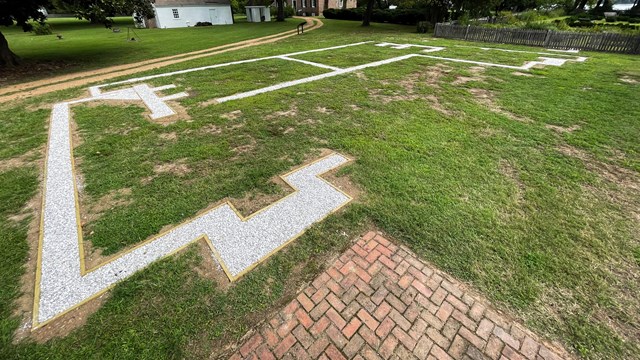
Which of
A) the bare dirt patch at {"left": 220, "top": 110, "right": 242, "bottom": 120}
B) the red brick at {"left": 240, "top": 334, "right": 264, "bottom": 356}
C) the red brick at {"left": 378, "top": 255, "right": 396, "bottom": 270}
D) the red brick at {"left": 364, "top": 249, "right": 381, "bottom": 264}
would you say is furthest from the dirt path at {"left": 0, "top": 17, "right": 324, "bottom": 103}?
the red brick at {"left": 378, "top": 255, "right": 396, "bottom": 270}

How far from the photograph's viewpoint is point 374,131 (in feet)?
17.2

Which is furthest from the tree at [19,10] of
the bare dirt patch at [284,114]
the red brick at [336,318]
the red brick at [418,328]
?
the red brick at [418,328]

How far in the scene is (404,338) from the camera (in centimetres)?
204

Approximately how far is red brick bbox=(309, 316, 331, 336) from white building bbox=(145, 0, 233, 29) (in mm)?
34567

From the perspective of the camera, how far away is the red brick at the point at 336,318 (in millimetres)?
2139

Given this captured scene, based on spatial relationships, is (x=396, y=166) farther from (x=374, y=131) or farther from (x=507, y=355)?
(x=507, y=355)

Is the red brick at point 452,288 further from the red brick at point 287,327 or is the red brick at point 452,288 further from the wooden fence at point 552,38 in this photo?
the wooden fence at point 552,38

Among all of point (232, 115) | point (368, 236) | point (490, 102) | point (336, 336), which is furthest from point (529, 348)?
point (490, 102)

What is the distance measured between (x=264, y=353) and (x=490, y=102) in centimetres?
722

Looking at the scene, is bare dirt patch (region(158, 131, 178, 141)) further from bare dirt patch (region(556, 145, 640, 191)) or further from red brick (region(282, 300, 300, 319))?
bare dirt patch (region(556, 145, 640, 191))

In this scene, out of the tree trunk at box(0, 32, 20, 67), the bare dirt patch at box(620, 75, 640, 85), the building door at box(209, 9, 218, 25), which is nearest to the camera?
the bare dirt patch at box(620, 75, 640, 85)

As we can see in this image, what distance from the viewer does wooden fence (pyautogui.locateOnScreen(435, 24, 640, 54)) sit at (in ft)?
39.3

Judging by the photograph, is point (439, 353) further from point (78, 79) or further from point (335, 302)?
point (78, 79)

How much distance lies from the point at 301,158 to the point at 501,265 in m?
2.97
